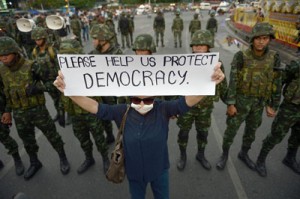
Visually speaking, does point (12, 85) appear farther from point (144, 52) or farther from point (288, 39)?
point (288, 39)

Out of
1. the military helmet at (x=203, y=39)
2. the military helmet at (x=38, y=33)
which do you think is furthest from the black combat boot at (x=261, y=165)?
the military helmet at (x=38, y=33)

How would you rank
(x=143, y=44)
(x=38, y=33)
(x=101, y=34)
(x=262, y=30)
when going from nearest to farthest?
(x=143, y=44) → (x=262, y=30) → (x=101, y=34) → (x=38, y=33)

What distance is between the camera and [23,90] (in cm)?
330

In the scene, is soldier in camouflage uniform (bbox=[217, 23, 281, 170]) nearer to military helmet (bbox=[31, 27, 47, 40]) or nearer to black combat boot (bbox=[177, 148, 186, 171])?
black combat boot (bbox=[177, 148, 186, 171])

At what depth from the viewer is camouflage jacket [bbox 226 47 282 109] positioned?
10.5 ft

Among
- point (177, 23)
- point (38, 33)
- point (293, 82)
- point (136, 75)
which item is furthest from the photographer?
point (177, 23)

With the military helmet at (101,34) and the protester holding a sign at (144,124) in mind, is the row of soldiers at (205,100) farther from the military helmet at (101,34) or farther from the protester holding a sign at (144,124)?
the protester holding a sign at (144,124)

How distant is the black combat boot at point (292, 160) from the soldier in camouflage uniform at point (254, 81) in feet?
2.69

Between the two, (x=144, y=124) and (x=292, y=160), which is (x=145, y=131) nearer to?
(x=144, y=124)

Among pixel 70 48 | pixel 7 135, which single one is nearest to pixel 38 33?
pixel 70 48

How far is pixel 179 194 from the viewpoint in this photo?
341 centimetres

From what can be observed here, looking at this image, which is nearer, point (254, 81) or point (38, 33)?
point (254, 81)

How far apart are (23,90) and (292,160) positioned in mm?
4141

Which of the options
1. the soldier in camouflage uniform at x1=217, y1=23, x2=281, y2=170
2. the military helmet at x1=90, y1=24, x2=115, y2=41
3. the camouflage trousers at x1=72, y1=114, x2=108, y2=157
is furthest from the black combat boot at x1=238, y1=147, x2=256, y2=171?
the military helmet at x1=90, y1=24, x2=115, y2=41
